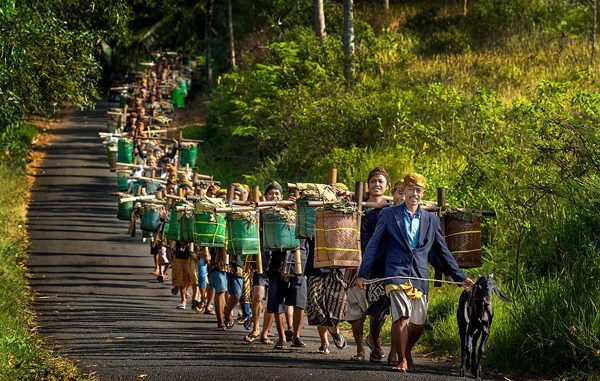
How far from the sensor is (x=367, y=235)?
13.4 m

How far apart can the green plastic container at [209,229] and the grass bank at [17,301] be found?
2296 millimetres

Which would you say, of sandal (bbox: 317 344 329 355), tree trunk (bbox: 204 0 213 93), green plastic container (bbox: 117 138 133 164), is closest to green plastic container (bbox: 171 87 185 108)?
tree trunk (bbox: 204 0 213 93)

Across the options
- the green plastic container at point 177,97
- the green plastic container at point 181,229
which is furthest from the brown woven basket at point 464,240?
the green plastic container at point 177,97

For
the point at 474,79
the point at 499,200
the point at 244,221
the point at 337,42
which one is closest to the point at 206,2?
the point at 337,42

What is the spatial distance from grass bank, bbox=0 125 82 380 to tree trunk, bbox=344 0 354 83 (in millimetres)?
8783

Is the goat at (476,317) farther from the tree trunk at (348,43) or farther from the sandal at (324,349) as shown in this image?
the tree trunk at (348,43)

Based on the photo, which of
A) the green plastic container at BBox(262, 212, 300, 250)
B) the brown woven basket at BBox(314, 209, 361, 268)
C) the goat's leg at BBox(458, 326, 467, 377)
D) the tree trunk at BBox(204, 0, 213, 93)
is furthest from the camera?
the tree trunk at BBox(204, 0, 213, 93)

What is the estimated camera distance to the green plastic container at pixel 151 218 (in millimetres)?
22250

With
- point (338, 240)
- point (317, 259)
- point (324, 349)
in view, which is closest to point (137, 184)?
point (324, 349)

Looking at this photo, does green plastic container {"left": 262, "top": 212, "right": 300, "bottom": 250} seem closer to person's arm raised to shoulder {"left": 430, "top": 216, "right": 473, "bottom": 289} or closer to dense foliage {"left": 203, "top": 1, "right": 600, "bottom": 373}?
dense foliage {"left": 203, "top": 1, "right": 600, "bottom": 373}

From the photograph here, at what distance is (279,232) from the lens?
47.6 feet

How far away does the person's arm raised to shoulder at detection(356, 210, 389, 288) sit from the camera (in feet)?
40.6

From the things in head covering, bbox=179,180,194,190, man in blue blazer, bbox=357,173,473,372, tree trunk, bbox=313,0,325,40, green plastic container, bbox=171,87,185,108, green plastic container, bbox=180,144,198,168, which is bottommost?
man in blue blazer, bbox=357,173,473,372

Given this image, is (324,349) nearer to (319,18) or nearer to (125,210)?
(125,210)
